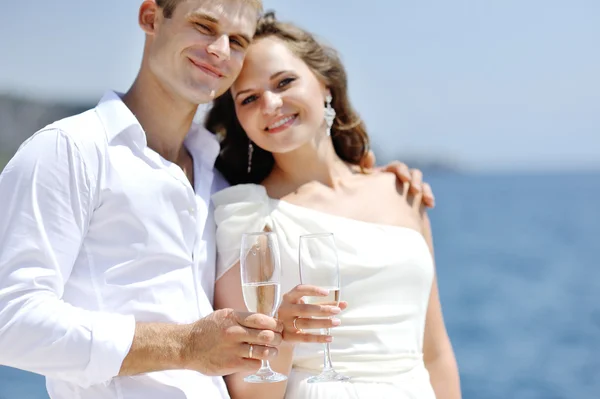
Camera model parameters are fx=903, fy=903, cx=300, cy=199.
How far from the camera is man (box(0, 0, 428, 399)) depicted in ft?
9.53

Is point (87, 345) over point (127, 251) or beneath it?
beneath

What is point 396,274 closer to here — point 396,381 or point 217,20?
point 396,381

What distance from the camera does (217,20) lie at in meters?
3.60

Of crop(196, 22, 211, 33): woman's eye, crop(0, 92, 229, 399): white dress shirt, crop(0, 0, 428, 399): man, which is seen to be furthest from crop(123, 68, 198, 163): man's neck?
crop(196, 22, 211, 33): woman's eye

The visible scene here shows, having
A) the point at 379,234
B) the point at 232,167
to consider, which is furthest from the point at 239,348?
the point at 232,167

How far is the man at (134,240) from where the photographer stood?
9.53 ft

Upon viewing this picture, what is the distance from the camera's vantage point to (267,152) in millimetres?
4426

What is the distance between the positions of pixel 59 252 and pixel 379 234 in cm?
155

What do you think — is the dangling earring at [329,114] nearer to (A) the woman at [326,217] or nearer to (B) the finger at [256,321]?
(A) the woman at [326,217]

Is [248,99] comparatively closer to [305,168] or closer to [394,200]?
[305,168]

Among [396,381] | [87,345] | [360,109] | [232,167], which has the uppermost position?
[360,109]

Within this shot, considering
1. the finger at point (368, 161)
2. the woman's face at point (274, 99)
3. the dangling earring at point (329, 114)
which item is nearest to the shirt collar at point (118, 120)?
the woman's face at point (274, 99)

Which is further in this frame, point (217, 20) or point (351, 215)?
point (351, 215)

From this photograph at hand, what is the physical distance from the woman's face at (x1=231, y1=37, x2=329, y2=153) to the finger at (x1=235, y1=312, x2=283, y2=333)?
4.39ft
